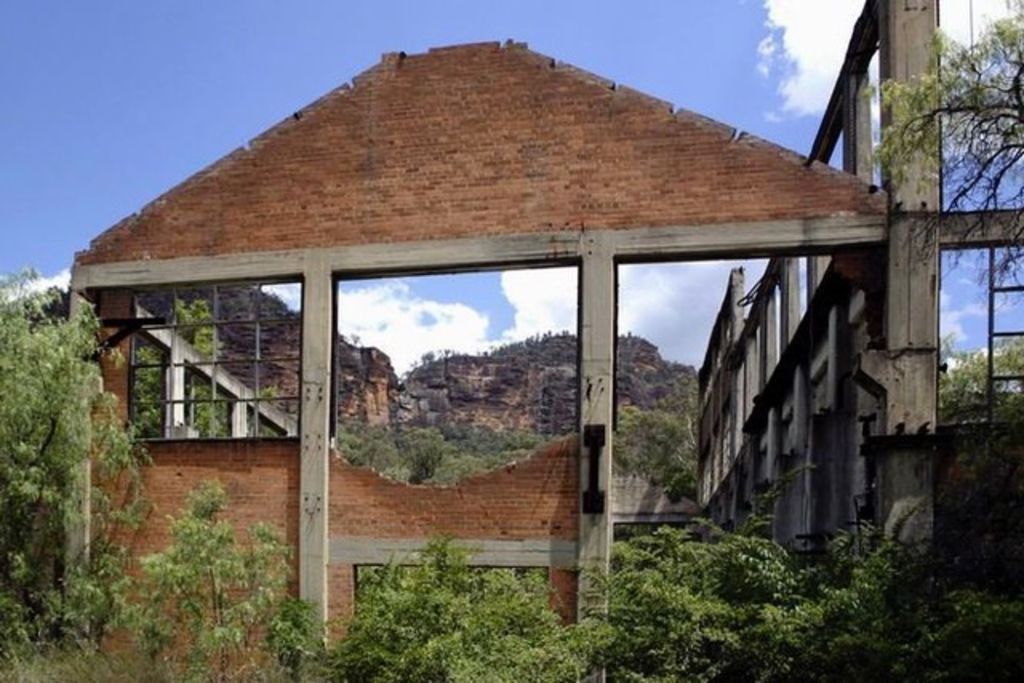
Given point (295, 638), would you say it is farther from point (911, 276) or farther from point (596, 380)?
point (911, 276)

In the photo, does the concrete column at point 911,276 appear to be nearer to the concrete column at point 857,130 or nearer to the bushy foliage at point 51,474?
the concrete column at point 857,130

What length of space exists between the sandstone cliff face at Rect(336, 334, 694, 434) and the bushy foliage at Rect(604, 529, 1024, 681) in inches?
1680

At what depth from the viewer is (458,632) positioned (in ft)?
34.8

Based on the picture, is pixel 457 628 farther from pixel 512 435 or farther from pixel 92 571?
pixel 512 435

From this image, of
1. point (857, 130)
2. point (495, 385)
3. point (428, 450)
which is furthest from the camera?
point (495, 385)

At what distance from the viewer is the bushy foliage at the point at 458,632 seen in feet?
33.9

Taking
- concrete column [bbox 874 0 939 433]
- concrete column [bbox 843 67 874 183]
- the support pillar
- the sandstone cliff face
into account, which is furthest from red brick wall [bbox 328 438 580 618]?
the sandstone cliff face

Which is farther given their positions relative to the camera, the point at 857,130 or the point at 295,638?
the point at 857,130

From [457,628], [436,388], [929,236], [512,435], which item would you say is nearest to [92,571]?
[457,628]

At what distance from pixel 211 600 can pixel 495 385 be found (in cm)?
6110

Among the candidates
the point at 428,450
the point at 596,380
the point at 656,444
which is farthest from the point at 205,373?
the point at 656,444

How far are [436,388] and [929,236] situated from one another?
2362 inches

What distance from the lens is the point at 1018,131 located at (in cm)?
859

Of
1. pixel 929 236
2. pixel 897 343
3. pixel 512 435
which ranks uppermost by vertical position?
pixel 929 236
